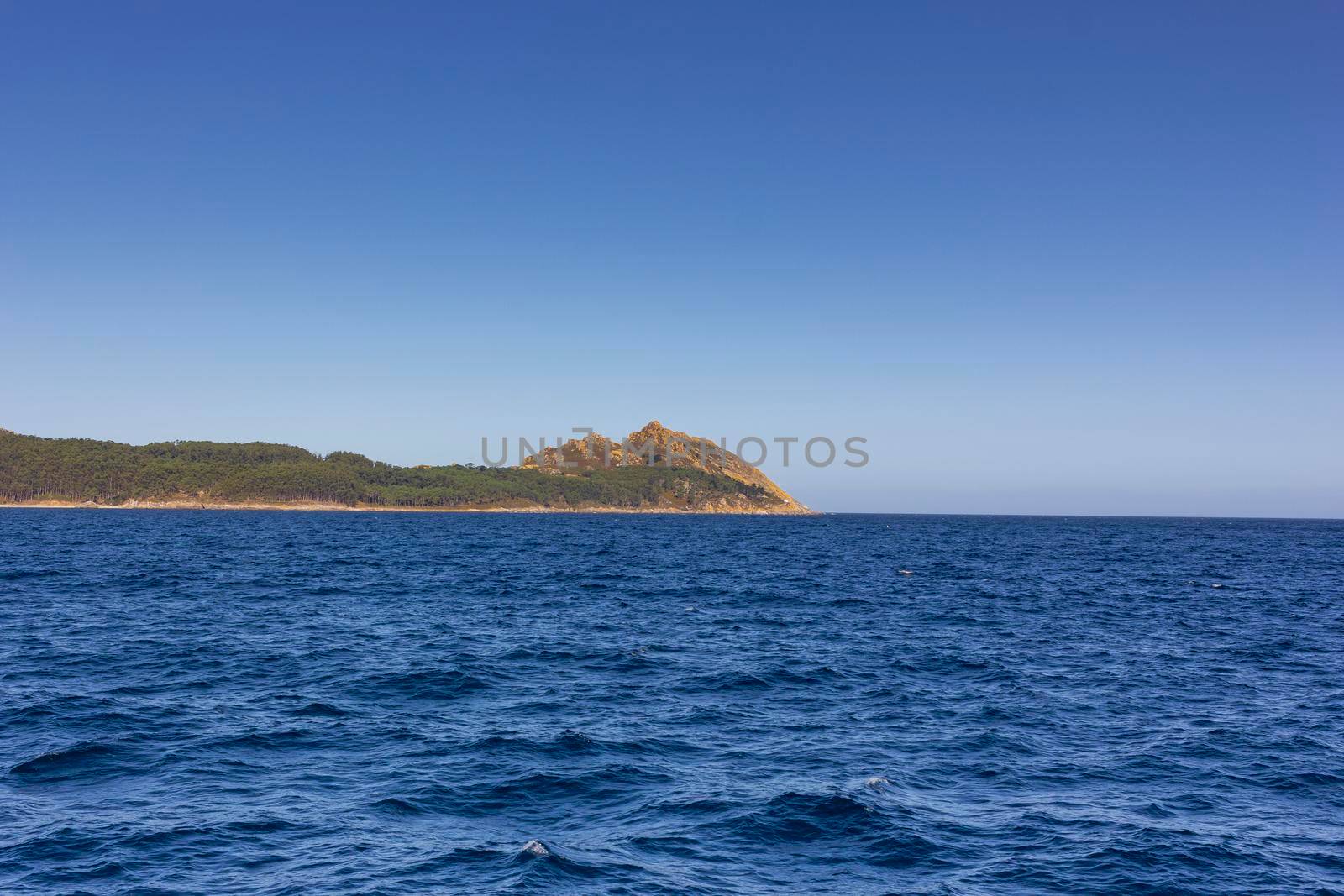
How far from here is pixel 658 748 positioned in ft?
71.0

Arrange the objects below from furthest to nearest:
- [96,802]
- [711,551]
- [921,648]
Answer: [711,551], [921,648], [96,802]

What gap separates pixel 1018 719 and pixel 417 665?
2094cm

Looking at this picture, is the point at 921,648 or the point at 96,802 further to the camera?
the point at 921,648

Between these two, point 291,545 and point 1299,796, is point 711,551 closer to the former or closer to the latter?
point 291,545

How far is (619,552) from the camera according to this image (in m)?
105

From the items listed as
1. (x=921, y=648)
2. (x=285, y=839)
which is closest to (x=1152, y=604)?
(x=921, y=648)

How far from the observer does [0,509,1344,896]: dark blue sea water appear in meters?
14.8

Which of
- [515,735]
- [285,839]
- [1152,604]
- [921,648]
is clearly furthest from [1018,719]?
[1152,604]

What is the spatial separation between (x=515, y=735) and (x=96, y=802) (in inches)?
369

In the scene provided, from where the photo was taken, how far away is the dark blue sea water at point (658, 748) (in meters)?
14.8

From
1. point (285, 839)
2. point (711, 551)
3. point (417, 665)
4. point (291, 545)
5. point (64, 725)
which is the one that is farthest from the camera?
point (711, 551)

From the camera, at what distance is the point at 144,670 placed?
95.1ft

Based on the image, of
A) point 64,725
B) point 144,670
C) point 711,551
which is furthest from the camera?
point 711,551

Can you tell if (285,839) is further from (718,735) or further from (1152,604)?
(1152,604)
